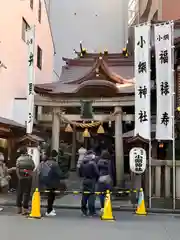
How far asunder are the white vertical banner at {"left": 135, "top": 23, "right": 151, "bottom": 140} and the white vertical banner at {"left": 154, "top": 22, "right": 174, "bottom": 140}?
0.37 m

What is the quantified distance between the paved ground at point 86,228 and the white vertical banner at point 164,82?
3077 millimetres

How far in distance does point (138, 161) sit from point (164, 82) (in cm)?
291

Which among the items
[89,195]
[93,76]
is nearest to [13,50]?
[93,76]

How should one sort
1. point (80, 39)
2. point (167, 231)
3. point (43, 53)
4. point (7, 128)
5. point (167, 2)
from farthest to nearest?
point (80, 39) < point (43, 53) < point (167, 2) < point (7, 128) < point (167, 231)

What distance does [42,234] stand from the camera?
755 centimetres

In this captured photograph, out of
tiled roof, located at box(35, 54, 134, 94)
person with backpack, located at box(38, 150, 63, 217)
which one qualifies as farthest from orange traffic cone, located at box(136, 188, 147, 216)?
tiled roof, located at box(35, 54, 134, 94)

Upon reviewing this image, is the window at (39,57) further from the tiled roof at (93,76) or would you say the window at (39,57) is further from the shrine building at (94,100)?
the shrine building at (94,100)

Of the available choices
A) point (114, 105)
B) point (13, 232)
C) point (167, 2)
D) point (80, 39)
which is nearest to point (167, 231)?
point (13, 232)

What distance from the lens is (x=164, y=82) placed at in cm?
1212

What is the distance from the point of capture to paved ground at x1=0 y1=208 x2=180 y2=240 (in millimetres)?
7473

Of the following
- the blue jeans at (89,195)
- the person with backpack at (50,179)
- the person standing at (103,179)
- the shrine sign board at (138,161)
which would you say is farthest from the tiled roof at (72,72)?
the blue jeans at (89,195)

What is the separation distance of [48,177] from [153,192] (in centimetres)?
418

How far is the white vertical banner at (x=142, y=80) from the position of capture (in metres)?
12.3

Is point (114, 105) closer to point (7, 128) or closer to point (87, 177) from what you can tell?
point (7, 128)
